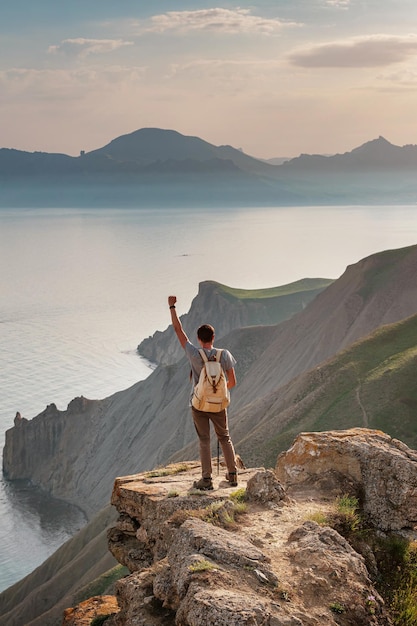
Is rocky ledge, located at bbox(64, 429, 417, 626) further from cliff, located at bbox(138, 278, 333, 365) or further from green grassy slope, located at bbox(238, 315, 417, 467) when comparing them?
cliff, located at bbox(138, 278, 333, 365)

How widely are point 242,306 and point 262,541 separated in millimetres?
107873

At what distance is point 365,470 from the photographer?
11.9 m

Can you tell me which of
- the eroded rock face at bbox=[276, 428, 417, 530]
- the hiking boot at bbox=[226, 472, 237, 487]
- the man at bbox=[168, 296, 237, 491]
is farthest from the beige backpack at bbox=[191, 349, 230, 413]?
the eroded rock face at bbox=[276, 428, 417, 530]

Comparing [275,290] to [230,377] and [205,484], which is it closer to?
[205,484]

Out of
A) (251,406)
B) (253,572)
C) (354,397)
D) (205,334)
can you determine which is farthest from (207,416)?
(251,406)

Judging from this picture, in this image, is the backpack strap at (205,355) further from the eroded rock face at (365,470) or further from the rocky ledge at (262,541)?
the eroded rock face at (365,470)

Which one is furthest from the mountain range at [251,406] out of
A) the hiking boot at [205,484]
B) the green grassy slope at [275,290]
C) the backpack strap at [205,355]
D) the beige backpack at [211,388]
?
the backpack strap at [205,355]

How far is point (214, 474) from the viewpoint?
42.7 feet

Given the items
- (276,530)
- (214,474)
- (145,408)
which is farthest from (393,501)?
(145,408)

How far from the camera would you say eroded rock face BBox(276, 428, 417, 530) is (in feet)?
36.3

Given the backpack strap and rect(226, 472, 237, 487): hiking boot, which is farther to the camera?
rect(226, 472, 237, 487): hiking boot

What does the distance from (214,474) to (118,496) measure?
5.81 ft

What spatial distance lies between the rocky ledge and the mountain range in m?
21.2

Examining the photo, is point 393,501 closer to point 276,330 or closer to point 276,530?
point 276,530
